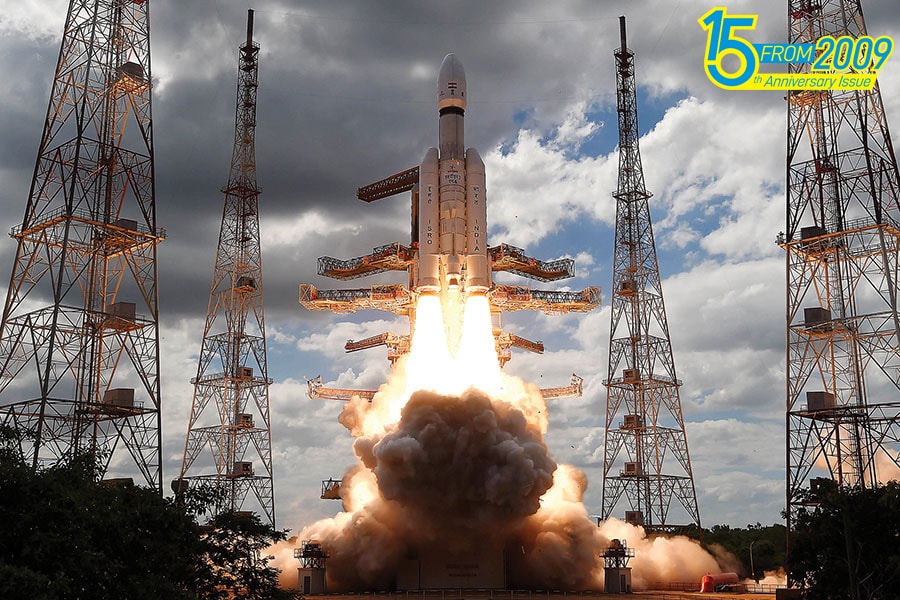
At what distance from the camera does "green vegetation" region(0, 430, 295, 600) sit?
2402 cm

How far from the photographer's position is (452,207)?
51.7 metres

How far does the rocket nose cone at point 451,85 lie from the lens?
52.8 metres

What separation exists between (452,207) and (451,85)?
6668mm

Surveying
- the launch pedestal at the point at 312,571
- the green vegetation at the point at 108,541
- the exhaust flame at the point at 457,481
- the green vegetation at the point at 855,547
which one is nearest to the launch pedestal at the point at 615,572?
the exhaust flame at the point at 457,481

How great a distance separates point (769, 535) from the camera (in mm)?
83000

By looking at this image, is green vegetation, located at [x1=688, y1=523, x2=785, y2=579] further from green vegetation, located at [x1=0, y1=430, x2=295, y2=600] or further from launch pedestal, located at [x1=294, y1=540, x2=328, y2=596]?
green vegetation, located at [x1=0, y1=430, x2=295, y2=600]

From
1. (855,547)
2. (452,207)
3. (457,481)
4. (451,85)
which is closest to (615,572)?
(457,481)

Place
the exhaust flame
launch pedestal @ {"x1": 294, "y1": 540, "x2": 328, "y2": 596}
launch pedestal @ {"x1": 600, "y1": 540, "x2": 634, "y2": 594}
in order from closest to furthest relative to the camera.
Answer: the exhaust flame, launch pedestal @ {"x1": 294, "y1": 540, "x2": 328, "y2": 596}, launch pedestal @ {"x1": 600, "y1": 540, "x2": 634, "y2": 594}

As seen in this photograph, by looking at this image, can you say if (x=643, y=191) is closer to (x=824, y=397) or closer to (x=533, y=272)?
(x=533, y=272)

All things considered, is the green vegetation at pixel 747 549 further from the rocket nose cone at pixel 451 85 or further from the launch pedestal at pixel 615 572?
the rocket nose cone at pixel 451 85

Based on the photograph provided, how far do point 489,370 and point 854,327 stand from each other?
1836 cm

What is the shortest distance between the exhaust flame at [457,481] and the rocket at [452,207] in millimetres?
1382

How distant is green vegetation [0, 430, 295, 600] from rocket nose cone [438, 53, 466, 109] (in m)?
27.0

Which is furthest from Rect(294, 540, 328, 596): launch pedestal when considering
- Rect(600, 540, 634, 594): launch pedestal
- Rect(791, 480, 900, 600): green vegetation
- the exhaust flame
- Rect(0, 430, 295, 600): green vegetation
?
Rect(791, 480, 900, 600): green vegetation
